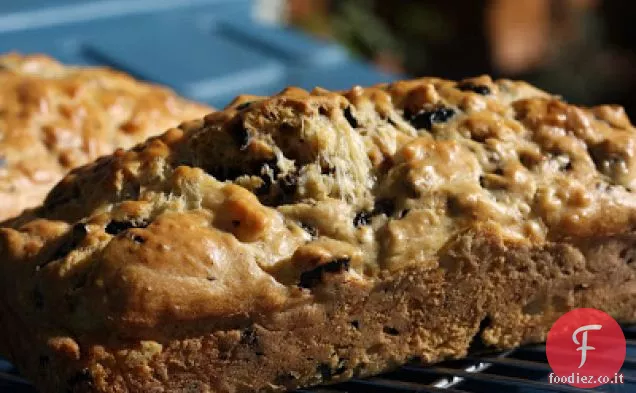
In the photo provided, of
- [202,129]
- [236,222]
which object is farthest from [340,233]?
[202,129]

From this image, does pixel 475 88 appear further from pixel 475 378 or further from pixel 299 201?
pixel 475 378

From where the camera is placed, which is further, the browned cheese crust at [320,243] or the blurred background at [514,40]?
the blurred background at [514,40]

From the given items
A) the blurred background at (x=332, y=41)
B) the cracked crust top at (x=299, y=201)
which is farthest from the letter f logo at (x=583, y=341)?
the blurred background at (x=332, y=41)

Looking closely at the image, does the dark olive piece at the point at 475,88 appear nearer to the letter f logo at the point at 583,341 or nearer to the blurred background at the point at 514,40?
the letter f logo at the point at 583,341

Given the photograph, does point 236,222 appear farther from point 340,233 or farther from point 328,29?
point 328,29

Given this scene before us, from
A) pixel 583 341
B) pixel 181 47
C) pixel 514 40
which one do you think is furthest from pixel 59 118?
pixel 514 40
